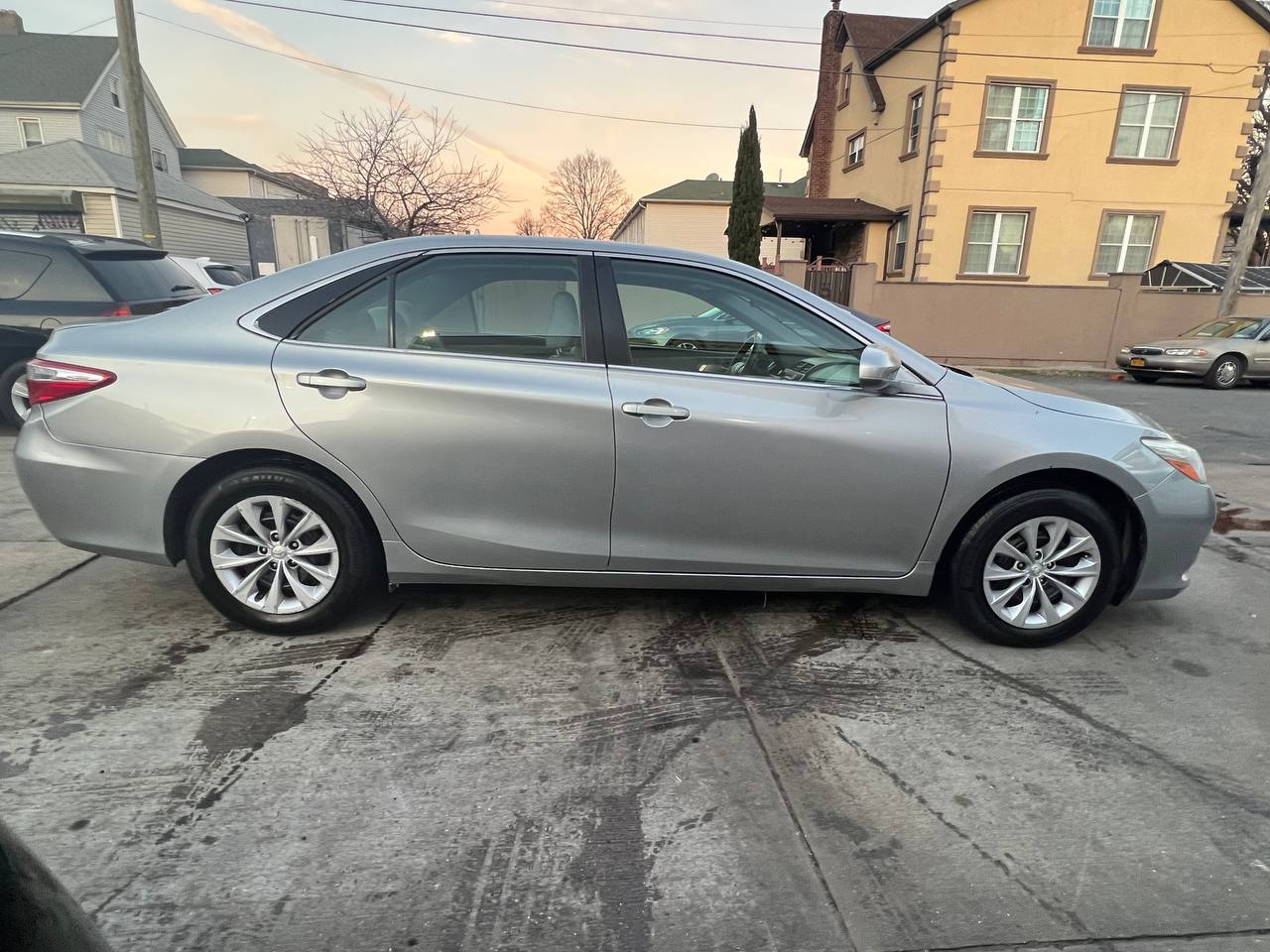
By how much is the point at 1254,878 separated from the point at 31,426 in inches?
183

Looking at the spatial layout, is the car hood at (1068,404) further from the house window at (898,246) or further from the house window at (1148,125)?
the house window at (1148,125)

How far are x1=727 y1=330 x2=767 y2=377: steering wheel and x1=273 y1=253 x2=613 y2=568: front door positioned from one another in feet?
1.96

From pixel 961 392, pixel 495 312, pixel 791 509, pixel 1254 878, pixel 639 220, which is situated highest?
pixel 639 220

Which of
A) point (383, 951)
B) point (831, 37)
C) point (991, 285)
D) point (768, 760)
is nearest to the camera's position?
point (383, 951)

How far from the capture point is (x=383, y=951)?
6.10ft

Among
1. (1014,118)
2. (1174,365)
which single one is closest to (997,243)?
(1014,118)

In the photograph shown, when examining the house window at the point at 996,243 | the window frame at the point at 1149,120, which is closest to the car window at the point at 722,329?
the house window at the point at 996,243

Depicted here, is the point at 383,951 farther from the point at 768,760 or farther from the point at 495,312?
the point at 495,312

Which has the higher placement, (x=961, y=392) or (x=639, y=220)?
(x=639, y=220)

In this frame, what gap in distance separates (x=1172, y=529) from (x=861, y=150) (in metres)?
23.8

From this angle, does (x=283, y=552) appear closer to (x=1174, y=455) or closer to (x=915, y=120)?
(x=1174, y=455)

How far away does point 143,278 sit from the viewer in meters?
7.18

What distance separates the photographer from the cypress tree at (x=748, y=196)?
2455 centimetres

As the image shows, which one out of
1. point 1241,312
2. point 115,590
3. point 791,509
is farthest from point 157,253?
point 1241,312
